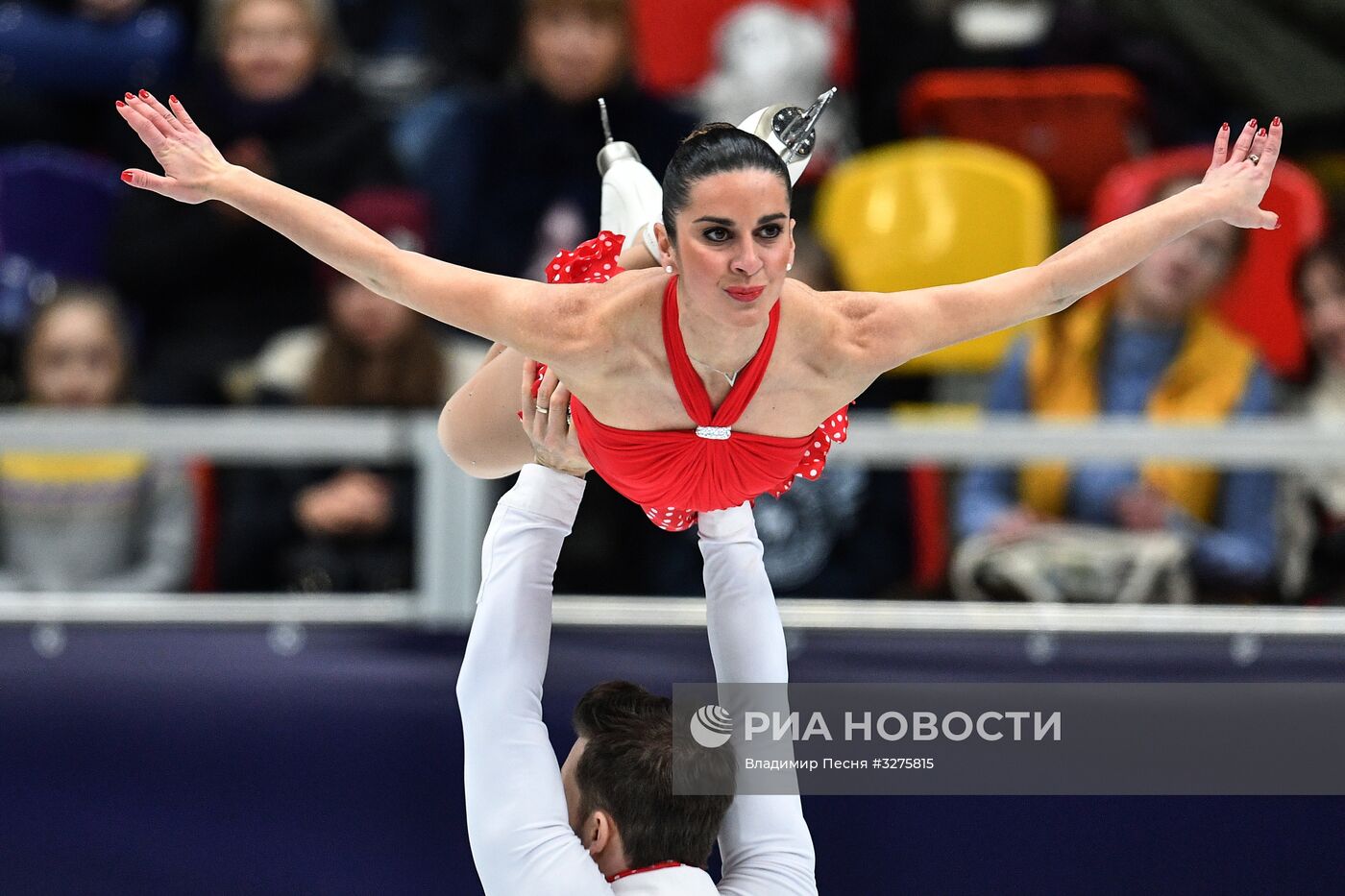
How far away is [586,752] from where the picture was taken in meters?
2.81

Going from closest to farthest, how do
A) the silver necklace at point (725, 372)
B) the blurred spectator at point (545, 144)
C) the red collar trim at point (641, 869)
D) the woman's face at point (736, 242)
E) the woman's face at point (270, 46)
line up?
the woman's face at point (736, 242) → the silver necklace at point (725, 372) → the red collar trim at point (641, 869) → the blurred spectator at point (545, 144) → the woman's face at point (270, 46)

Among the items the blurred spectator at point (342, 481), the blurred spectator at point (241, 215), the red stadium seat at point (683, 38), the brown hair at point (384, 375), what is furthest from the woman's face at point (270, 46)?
the brown hair at point (384, 375)

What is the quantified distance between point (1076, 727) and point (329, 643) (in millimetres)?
1436

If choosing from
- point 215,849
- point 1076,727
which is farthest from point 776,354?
point 215,849

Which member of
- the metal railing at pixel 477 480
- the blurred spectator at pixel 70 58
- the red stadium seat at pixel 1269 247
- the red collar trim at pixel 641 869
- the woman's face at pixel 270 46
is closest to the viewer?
the red collar trim at pixel 641 869

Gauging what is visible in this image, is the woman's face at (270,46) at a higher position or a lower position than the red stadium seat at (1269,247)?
higher

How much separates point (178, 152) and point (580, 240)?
7.92 feet

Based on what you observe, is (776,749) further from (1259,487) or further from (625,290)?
(1259,487)

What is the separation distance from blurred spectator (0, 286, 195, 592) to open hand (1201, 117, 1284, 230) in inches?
96.8

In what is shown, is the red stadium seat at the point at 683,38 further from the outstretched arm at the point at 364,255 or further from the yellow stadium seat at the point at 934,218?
the outstretched arm at the point at 364,255

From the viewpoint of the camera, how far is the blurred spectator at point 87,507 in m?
4.13

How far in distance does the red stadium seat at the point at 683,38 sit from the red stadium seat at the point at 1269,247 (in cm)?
100

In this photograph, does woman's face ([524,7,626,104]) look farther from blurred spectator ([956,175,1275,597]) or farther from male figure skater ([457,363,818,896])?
male figure skater ([457,363,818,896])

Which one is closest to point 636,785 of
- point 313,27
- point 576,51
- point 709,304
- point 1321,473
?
point 709,304
